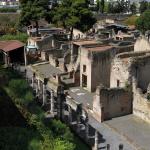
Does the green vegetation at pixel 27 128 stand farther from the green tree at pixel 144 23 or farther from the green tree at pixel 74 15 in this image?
the green tree at pixel 144 23

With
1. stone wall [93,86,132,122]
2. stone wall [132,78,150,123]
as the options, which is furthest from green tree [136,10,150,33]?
stone wall [93,86,132,122]

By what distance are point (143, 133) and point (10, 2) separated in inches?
6103

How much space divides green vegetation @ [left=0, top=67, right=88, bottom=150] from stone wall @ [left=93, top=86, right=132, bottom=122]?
191 inches

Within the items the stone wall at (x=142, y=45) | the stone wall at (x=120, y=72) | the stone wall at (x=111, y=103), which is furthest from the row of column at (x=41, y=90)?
the stone wall at (x=142, y=45)

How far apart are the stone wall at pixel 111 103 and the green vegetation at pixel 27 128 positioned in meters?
4.86

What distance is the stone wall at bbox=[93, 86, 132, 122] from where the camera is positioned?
104 feet

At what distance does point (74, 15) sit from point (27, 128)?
119 feet

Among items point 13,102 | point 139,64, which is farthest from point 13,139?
point 139,64

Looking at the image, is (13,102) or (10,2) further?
(10,2)

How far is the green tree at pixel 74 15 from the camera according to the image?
58.6 metres

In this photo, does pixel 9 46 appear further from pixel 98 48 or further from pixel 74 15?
pixel 98 48

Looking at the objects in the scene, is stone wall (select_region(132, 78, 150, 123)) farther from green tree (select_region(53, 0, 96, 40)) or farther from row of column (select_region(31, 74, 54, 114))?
green tree (select_region(53, 0, 96, 40))

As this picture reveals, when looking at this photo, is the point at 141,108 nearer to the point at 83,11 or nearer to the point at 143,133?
the point at 143,133

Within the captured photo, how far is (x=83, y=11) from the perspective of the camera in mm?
58719
